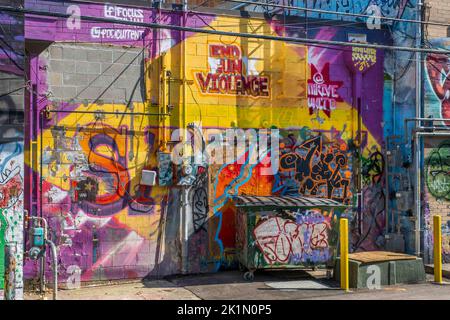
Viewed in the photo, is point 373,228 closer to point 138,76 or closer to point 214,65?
point 214,65

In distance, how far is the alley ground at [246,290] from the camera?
10117 mm

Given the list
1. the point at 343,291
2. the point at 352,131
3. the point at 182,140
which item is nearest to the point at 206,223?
the point at 182,140

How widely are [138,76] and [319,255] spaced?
5.17 metres

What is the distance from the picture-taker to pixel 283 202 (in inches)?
449

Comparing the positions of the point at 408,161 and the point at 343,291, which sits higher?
the point at 408,161

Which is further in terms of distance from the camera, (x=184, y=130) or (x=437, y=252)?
(x=184, y=130)

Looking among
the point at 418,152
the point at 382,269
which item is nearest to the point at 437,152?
the point at 418,152

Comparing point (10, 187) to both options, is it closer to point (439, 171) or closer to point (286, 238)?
A: point (286, 238)

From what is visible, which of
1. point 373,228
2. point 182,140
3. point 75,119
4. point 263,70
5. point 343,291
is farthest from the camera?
point 373,228

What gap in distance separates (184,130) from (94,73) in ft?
7.12

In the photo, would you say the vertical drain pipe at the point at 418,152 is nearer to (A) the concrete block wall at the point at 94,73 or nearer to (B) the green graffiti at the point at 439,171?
(B) the green graffiti at the point at 439,171

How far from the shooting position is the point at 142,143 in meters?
11.7

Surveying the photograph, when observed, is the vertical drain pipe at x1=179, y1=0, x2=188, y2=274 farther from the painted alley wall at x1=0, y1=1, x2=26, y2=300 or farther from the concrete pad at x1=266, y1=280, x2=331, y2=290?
the painted alley wall at x1=0, y1=1, x2=26, y2=300

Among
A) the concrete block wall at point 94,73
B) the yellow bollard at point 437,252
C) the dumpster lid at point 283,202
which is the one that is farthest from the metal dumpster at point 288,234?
the concrete block wall at point 94,73
